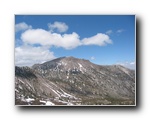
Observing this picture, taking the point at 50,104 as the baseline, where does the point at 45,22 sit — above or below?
above

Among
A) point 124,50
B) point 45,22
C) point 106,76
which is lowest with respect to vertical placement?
point 106,76

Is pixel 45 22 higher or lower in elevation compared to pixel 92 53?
higher

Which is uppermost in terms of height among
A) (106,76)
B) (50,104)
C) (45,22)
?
(45,22)
